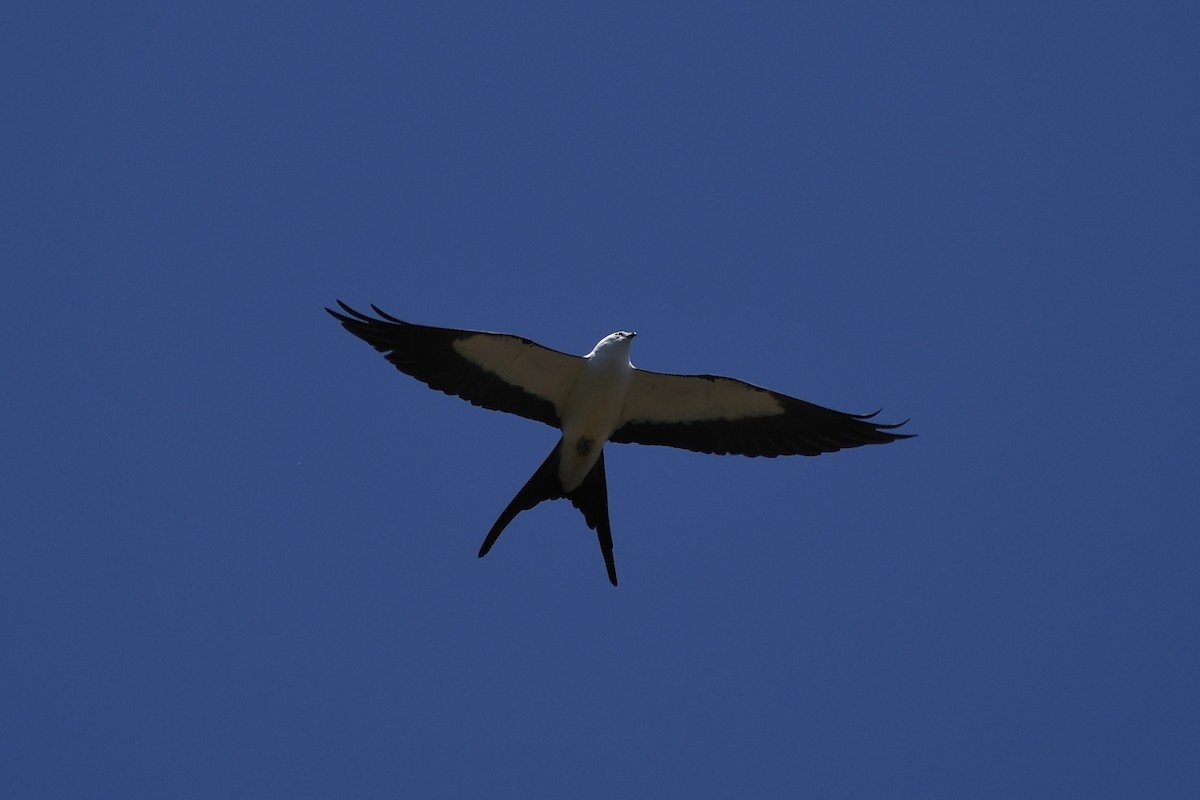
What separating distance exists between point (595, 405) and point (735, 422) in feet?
4.72

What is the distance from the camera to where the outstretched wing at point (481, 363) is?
12609 mm

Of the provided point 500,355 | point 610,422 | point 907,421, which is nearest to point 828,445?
point 907,421

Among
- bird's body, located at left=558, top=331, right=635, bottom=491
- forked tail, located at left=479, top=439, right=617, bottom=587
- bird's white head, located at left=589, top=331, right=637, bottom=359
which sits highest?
bird's white head, located at left=589, top=331, right=637, bottom=359

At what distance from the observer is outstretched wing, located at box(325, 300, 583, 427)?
1261cm

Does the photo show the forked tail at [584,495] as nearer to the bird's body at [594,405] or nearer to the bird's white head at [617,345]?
the bird's body at [594,405]

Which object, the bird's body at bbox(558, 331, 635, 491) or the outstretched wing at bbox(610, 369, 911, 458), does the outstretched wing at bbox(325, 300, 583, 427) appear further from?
the outstretched wing at bbox(610, 369, 911, 458)

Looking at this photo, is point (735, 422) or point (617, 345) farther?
point (735, 422)

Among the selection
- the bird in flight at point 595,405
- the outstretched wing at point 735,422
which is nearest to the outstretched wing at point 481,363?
the bird in flight at point 595,405

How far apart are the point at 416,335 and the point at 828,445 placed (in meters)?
3.96

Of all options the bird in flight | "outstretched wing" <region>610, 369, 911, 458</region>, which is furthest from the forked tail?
"outstretched wing" <region>610, 369, 911, 458</region>

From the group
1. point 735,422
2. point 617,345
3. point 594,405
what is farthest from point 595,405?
point 735,422

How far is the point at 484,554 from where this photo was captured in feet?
40.6

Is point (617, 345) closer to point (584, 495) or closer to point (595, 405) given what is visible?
point (595, 405)

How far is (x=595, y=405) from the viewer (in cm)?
1280
